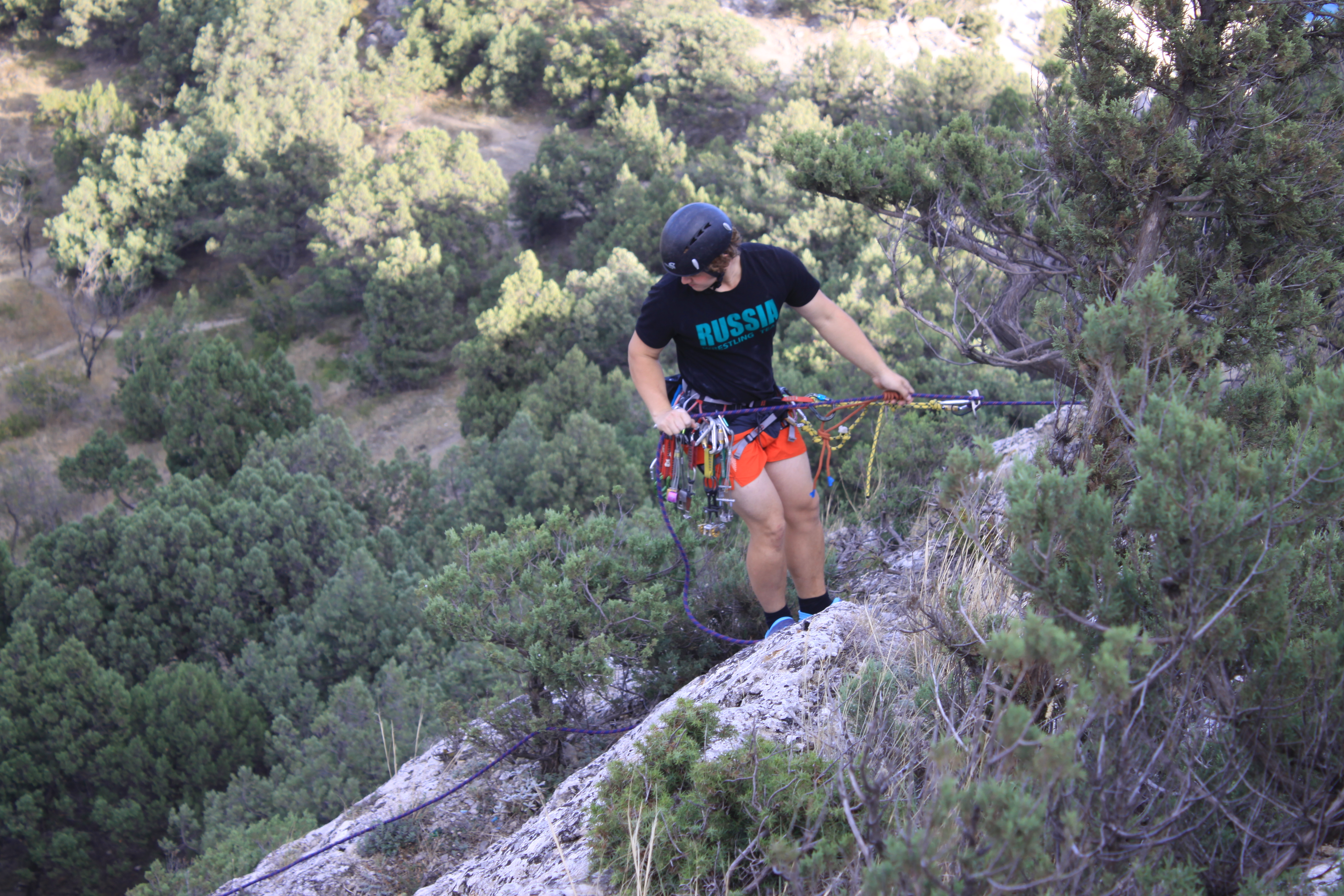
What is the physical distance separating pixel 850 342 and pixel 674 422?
761 mm

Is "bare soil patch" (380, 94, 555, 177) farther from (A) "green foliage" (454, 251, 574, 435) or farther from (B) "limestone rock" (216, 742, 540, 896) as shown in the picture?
(B) "limestone rock" (216, 742, 540, 896)

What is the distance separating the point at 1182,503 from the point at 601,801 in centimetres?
185

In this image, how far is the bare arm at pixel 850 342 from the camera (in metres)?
3.46

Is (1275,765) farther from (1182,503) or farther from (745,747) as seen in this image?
(745,747)

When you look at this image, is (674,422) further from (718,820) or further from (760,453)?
(718,820)

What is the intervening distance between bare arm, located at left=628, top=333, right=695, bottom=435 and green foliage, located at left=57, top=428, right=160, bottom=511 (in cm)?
1635

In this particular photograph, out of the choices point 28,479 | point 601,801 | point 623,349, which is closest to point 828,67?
point 623,349

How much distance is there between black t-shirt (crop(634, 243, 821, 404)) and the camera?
339cm

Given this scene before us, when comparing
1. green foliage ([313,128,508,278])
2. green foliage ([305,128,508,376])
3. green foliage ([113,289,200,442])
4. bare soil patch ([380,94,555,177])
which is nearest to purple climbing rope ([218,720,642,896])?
green foliage ([113,289,200,442])

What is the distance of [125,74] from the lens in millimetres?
33969

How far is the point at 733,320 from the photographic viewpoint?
11.2 ft

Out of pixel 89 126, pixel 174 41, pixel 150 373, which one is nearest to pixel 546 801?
pixel 150 373

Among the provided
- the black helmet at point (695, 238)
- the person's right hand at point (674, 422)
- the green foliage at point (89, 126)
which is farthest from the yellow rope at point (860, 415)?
the green foliage at point (89, 126)

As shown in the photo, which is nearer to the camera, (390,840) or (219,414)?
(390,840)
